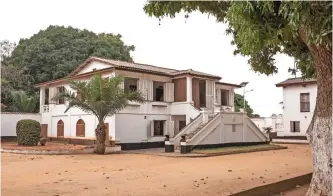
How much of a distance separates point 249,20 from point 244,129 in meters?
20.1

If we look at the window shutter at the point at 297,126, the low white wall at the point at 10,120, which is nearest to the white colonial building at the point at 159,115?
the low white wall at the point at 10,120

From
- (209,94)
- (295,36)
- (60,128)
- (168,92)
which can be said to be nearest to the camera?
(295,36)

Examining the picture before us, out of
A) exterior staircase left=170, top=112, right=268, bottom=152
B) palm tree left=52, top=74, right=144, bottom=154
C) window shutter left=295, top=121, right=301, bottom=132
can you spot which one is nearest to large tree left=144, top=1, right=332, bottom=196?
palm tree left=52, top=74, right=144, bottom=154

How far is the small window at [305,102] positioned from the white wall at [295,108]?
10.7 inches

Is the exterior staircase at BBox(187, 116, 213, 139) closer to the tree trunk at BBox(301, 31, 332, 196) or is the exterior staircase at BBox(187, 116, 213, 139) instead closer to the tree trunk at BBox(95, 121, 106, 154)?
the tree trunk at BBox(95, 121, 106, 154)

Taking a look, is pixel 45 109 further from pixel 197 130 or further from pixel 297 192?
pixel 297 192

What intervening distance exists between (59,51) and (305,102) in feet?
82.0

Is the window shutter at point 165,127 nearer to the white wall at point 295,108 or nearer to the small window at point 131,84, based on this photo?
the small window at point 131,84

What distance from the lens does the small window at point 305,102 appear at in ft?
106

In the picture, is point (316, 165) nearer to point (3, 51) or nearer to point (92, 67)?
point (92, 67)

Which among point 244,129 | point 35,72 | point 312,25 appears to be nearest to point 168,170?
point 312,25

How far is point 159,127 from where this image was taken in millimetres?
26094

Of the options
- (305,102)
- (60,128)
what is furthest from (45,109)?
(305,102)

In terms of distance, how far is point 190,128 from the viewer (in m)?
23.1
